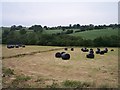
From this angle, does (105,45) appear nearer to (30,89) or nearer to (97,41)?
(97,41)

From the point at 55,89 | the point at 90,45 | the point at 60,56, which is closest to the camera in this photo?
the point at 55,89

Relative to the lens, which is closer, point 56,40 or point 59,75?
point 59,75

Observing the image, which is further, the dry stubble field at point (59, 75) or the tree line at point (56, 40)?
the tree line at point (56, 40)

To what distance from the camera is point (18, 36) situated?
52.6 m

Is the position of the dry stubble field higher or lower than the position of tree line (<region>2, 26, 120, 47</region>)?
lower

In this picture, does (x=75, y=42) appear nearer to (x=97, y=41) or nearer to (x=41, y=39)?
(x=97, y=41)

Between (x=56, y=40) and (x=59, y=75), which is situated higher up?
(x=56, y=40)

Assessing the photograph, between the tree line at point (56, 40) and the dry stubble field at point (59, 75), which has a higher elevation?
the tree line at point (56, 40)

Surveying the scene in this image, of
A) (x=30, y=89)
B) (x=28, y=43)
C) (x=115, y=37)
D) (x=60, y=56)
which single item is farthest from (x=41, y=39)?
(x=30, y=89)

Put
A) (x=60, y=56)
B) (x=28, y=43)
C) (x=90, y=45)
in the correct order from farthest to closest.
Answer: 1. (x=28, y=43)
2. (x=90, y=45)
3. (x=60, y=56)

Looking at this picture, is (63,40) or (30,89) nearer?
(30,89)

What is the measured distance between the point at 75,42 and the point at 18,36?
13944 mm

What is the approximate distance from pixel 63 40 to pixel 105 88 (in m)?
40.3

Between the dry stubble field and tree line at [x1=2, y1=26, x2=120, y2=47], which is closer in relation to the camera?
the dry stubble field
